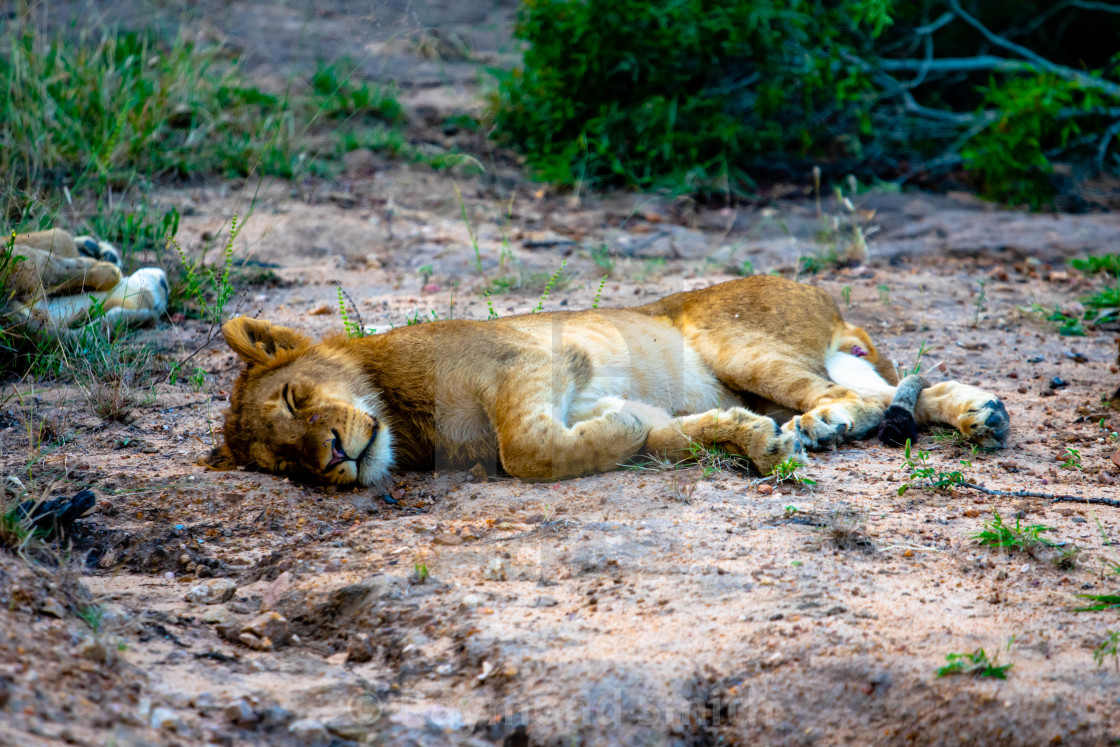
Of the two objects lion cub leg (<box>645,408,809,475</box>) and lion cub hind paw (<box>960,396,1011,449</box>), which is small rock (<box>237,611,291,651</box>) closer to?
lion cub leg (<box>645,408,809,475</box>)

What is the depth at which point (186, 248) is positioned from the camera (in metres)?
6.41

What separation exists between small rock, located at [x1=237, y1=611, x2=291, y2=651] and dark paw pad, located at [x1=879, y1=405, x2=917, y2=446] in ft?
8.53

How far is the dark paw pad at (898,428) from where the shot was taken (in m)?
3.98

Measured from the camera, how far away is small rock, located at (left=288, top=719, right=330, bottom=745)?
83.9 inches

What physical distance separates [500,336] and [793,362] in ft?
4.49

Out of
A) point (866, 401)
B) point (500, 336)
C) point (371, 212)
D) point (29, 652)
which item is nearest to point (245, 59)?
point (371, 212)

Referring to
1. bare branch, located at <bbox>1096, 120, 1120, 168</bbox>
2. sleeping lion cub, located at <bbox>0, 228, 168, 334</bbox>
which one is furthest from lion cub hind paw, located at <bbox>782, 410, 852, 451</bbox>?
bare branch, located at <bbox>1096, 120, 1120, 168</bbox>

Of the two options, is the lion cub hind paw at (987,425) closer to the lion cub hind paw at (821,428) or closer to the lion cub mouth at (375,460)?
the lion cub hind paw at (821,428)

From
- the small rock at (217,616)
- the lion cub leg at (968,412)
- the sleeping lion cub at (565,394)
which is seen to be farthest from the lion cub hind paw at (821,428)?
the small rock at (217,616)

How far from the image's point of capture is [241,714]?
2166 mm

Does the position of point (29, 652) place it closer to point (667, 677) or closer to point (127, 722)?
point (127, 722)

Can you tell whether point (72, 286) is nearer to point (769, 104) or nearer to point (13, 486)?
point (13, 486)

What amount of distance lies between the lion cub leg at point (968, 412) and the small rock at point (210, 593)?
2.95m

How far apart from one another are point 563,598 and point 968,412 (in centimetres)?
213
